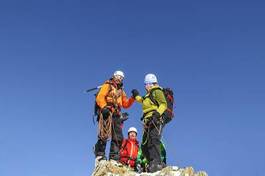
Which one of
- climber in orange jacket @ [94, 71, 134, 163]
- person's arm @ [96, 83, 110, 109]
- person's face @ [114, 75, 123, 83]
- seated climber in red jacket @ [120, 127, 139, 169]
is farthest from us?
seated climber in red jacket @ [120, 127, 139, 169]

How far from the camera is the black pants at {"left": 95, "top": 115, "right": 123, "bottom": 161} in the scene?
60.0 feet

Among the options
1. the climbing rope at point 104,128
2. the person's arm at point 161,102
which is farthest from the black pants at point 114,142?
the person's arm at point 161,102

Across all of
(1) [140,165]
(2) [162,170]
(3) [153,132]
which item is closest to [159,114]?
(3) [153,132]

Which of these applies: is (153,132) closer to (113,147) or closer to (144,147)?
(144,147)

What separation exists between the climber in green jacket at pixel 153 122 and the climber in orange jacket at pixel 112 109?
153 cm

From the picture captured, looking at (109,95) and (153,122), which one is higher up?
(109,95)

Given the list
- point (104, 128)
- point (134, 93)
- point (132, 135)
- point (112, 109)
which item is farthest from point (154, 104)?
point (132, 135)

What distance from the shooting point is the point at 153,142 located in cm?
1673

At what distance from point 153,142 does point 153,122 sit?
0.75 m

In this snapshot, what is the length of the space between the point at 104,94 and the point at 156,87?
2.56 m

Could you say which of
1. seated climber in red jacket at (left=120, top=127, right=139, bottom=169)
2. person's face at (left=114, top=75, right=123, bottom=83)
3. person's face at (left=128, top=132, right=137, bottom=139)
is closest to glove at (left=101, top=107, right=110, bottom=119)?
person's face at (left=114, top=75, right=123, bottom=83)

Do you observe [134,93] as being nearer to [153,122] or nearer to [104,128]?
[104,128]

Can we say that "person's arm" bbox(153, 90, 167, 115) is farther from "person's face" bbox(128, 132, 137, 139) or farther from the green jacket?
"person's face" bbox(128, 132, 137, 139)

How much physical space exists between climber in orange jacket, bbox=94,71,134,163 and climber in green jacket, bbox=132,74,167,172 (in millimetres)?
1530
